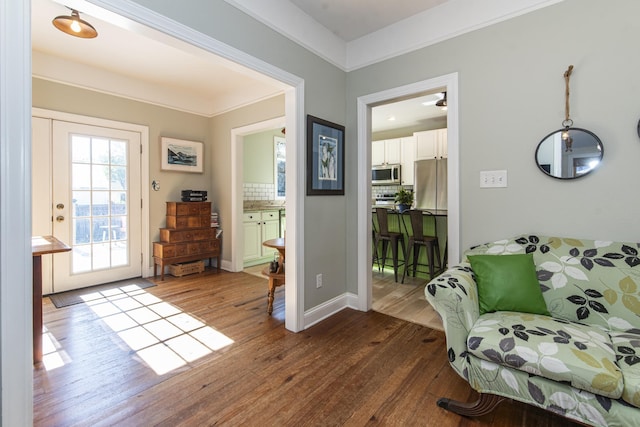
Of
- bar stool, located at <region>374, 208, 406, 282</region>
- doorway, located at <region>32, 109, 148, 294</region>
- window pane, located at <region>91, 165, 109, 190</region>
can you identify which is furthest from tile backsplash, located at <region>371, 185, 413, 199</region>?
window pane, located at <region>91, 165, 109, 190</region>

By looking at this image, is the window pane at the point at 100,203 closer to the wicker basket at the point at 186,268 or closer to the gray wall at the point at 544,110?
the wicker basket at the point at 186,268

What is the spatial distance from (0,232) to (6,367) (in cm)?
54

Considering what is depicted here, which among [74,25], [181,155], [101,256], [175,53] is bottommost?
[101,256]

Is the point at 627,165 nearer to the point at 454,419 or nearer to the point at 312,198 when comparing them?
the point at 454,419

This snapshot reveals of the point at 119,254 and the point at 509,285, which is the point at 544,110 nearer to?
the point at 509,285

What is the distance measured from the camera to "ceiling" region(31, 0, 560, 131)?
7.20ft

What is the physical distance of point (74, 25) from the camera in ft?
7.30

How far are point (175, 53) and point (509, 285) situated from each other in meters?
3.65

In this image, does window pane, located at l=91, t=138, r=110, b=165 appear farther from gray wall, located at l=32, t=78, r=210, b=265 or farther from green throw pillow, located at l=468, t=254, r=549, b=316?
green throw pillow, located at l=468, t=254, r=549, b=316

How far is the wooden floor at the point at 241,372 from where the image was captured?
1.56 m

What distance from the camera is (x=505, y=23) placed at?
215 cm

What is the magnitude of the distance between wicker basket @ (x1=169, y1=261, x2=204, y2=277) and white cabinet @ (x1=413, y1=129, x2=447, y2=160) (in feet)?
14.4

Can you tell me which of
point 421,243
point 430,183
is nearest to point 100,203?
point 421,243

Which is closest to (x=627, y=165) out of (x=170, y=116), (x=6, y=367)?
(x=6, y=367)
